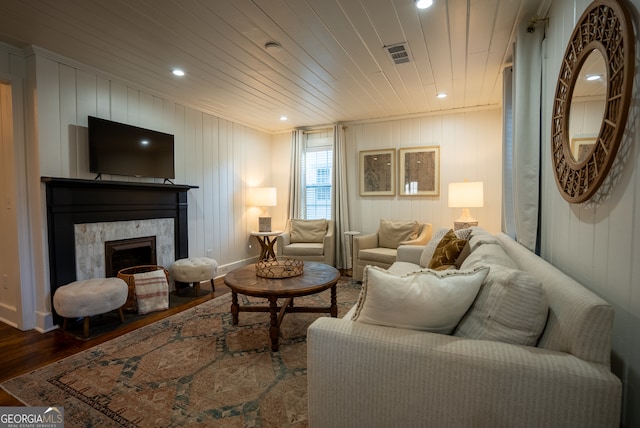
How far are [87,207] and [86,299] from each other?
93 centimetres

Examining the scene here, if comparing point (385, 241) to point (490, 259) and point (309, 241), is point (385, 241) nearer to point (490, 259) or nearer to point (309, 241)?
point (309, 241)

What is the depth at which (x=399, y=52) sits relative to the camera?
270cm

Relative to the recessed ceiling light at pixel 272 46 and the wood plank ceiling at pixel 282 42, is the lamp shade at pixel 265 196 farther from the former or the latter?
the recessed ceiling light at pixel 272 46

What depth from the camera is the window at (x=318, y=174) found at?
17.8 feet

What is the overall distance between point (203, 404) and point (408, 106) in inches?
161

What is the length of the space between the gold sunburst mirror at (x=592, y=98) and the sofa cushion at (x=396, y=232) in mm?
2650

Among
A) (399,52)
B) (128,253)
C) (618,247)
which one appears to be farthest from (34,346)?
(399,52)

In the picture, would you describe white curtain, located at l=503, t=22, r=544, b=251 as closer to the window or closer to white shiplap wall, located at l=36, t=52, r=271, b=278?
the window

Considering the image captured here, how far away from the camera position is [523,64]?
85.5 inches

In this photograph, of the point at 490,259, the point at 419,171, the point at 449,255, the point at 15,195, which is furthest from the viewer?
the point at 419,171

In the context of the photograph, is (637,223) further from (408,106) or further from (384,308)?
(408,106)

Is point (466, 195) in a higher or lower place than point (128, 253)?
higher

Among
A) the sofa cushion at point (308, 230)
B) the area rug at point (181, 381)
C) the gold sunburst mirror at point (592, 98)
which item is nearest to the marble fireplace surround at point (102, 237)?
the area rug at point (181, 381)

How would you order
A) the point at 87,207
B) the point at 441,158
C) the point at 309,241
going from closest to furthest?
the point at 87,207 → the point at 441,158 → the point at 309,241
